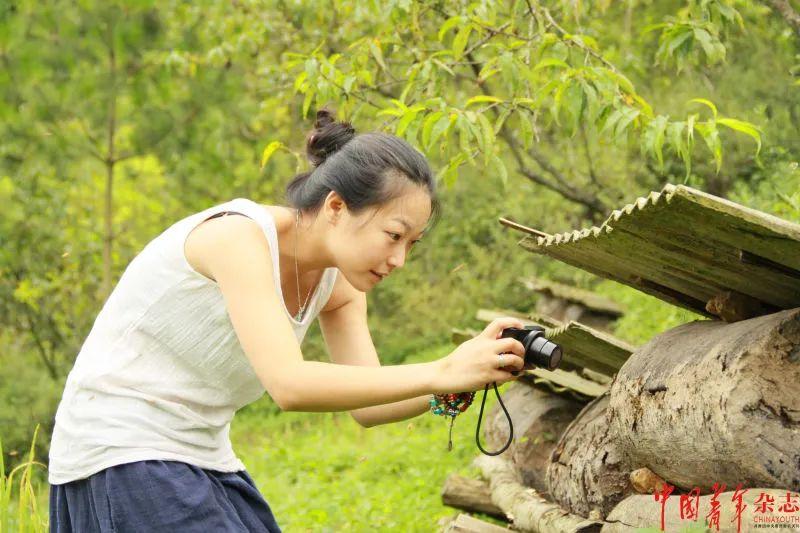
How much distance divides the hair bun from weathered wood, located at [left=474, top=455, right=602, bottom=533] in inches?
58.1

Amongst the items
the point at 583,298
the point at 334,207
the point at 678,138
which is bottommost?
the point at 583,298

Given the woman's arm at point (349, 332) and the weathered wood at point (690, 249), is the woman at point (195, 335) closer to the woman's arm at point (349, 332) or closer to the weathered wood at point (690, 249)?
the woman's arm at point (349, 332)

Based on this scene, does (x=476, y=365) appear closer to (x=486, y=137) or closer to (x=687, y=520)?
(x=687, y=520)

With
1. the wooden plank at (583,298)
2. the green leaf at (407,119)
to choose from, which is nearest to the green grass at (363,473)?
the wooden plank at (583,298)

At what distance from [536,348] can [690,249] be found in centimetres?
61

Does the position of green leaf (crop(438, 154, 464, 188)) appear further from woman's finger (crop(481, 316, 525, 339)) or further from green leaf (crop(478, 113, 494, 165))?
woman's finger (crop(481, 316, 525, 339))

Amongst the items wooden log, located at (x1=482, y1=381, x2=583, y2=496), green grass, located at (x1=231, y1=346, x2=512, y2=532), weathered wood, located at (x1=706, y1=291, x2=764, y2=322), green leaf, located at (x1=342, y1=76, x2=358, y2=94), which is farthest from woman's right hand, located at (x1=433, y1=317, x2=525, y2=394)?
green leaf, located at (x1=342, y1=76, x2=358, y2=94)

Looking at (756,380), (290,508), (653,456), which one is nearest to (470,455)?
(290,508)

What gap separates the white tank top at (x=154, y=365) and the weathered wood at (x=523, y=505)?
1.37 metres

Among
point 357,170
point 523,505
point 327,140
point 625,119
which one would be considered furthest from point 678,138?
point 357,170

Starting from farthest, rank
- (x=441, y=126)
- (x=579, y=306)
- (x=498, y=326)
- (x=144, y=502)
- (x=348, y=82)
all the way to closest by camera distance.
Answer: (x=579, y=306)
(x=348, y=82)
(x=441, y=126)
(x=144, y=502)
(x=498, y=326)

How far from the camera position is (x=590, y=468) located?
12.1 feet

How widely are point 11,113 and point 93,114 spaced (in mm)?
966

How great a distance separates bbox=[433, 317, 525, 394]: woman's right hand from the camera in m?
2.37
